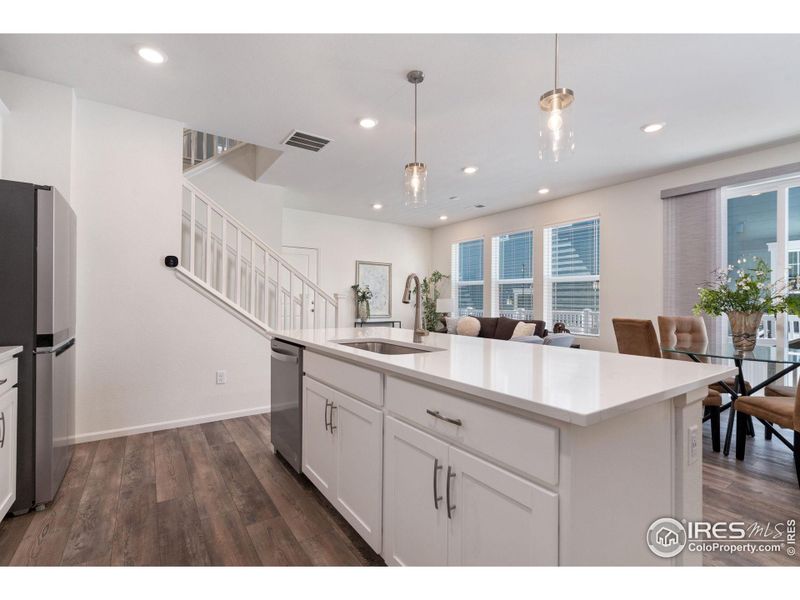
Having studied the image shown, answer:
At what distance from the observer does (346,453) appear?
5.87ft

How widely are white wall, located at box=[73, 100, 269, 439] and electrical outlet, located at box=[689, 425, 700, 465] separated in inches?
136

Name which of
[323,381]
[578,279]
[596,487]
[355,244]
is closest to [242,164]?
[355,244]

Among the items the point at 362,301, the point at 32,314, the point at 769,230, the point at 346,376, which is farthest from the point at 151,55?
the point at 769,230

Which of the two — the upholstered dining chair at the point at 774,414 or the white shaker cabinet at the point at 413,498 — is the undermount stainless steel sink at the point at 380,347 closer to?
the white shaker cabinet at the point at 413,498

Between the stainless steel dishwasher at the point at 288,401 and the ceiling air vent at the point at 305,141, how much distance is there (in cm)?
207

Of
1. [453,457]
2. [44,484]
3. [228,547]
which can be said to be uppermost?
[453,457]

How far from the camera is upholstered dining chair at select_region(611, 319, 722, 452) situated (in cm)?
281

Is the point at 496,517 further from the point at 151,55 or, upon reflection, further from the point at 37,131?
the point at 37,131

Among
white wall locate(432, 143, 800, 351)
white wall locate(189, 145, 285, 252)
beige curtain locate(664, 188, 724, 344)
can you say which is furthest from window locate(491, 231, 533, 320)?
white wall locate(189, 145, 285, 252)

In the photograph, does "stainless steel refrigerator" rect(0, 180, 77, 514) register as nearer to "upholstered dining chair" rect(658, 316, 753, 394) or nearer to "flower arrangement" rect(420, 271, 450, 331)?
"upholstered dining chair" rect(658, 316, 753, 394)

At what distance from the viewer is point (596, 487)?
0.95m

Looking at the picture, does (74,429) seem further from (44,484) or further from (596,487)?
(596,487)

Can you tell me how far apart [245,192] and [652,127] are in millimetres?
4600
